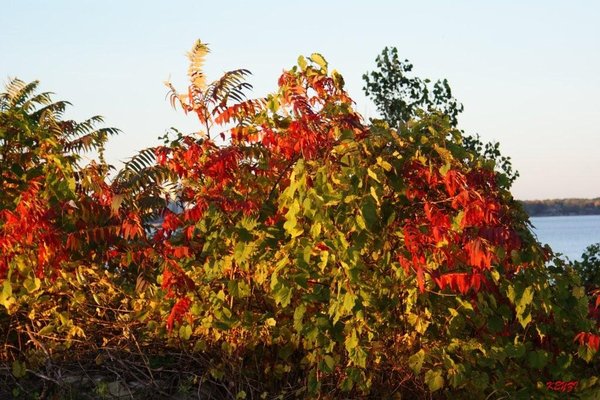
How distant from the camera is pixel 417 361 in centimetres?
736

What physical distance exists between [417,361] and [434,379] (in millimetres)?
187

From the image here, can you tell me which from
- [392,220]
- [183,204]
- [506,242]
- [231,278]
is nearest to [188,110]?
[183,204]

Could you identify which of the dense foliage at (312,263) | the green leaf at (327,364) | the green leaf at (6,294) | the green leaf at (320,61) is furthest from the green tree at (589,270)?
the green leaf at (6,294)

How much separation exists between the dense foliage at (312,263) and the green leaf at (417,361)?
17 mm

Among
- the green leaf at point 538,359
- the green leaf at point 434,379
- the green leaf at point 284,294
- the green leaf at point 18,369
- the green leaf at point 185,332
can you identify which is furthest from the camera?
the green leaf at point 18,369

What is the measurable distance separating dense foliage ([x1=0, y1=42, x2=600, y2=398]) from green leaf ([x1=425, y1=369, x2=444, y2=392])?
35 mm

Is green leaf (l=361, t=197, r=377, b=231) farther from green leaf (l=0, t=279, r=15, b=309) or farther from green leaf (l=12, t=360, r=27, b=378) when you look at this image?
green leaf (l=12, t=360, r=27, b=378)

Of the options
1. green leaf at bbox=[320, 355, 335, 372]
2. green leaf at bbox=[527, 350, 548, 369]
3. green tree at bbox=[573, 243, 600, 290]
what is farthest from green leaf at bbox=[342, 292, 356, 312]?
green tree at bbox=[573, 243, 600, 290]

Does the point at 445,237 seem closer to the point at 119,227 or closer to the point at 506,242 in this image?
the point at 506,242

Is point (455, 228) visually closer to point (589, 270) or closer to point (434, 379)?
point (434, 379)

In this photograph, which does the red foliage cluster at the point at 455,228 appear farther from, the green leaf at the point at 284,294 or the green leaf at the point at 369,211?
the green leaf at the point at 284,294

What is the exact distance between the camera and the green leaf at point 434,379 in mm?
7320

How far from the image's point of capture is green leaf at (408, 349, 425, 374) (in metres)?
7.34

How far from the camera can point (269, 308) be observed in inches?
316
